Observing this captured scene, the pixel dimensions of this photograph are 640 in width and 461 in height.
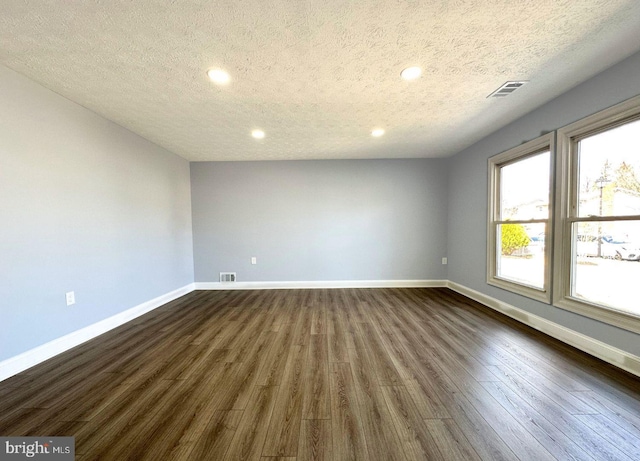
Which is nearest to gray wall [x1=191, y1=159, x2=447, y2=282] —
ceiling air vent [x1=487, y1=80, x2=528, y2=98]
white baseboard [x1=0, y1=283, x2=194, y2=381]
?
white baseboard [x1=0, y1=283, x2=194, y2=381]

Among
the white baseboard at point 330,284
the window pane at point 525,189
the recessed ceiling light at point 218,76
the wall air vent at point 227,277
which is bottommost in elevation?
the white baseboard at point 330,284

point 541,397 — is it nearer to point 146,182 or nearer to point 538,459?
point 538,459

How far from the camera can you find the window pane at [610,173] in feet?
6.14

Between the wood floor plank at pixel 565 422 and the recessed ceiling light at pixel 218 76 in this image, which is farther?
the recessed ceiling light at pixel 218 76

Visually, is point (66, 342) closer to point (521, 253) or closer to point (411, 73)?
point (411, 73)

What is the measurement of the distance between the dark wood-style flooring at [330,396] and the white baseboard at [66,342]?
0.33 feet

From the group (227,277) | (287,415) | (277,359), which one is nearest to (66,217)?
(277,359)

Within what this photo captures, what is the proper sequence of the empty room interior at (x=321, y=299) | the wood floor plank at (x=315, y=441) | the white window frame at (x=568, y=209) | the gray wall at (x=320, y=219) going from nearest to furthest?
the wood floor plank at (x=315, y=441) → the empty room interior at (x=321, y=299) → the white window frame at (x=568, y=209) → the gray wall at (x=320, y=219)

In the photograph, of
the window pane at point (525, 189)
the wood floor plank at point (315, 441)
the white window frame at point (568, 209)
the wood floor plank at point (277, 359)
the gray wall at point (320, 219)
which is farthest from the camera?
the gray wall at point (320, 219)

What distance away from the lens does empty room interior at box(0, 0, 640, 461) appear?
A: 133cm

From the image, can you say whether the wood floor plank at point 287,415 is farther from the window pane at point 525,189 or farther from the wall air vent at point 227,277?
the window pane at point 525,189

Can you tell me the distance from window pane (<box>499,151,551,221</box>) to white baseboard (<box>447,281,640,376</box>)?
3.81ft

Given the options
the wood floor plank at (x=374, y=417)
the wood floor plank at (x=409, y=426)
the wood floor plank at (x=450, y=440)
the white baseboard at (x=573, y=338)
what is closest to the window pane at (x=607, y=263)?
the white baseboard at (x=573, y=338)

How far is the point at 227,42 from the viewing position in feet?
5.15
